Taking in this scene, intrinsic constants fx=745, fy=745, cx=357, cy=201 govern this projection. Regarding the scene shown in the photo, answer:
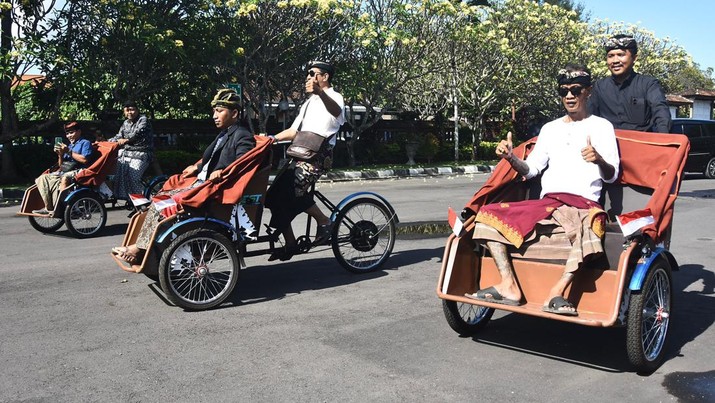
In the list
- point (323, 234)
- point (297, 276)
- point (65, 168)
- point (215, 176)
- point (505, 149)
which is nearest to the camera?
point (505, 149)

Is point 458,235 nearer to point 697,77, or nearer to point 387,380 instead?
point 387,380

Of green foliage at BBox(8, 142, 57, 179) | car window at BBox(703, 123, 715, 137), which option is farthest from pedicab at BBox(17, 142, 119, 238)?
car window at BBox(703, 123, 715, 137)

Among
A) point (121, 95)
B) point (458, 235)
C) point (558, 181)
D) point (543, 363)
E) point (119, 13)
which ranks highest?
point (119, 13)

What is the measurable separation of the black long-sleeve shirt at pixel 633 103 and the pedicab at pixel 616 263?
29.9 inches

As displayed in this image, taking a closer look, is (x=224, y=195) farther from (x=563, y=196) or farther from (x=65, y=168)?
(x=65, y=168)

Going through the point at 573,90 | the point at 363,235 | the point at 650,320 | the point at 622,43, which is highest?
the point at 622,43

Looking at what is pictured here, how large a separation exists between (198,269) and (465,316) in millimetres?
2178

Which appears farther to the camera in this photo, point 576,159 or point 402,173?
point 402,173

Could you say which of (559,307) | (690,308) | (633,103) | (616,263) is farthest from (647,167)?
(690,308)

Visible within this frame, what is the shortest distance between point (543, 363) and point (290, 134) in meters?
3.34

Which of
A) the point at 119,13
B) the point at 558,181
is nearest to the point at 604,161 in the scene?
the point at 558,181

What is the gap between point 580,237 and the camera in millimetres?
4770

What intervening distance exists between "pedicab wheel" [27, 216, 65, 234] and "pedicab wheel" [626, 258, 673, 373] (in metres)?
8.09

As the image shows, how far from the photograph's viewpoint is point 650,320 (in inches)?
190
